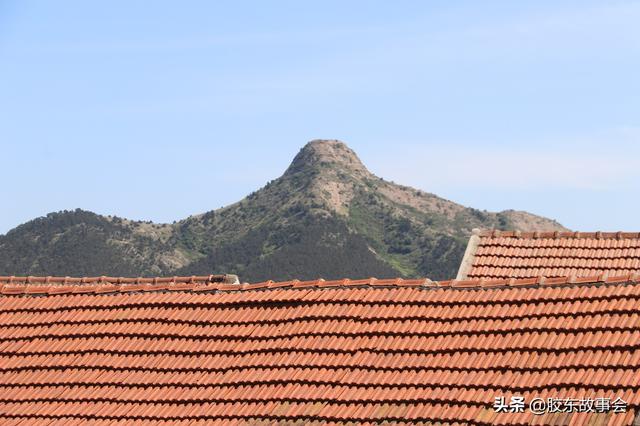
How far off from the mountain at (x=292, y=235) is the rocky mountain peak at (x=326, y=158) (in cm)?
15

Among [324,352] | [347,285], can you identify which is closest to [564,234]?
[347,285]

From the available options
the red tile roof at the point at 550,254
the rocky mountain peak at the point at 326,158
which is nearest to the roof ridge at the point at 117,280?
the red tile roof at the point at 550,254

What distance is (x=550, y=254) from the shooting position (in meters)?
20.4

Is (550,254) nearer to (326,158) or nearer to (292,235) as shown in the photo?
(292,235)

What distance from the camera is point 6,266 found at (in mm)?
72438

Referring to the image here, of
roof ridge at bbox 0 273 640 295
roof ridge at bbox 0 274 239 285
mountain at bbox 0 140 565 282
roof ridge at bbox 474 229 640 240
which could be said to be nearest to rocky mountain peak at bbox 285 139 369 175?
mountain at bbox 0 140 565 282

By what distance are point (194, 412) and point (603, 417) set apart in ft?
14.7

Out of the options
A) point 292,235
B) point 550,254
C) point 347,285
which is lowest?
point 347,285

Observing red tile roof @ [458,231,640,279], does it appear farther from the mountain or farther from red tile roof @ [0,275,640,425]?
the mountain

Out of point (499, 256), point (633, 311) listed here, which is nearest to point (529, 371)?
point (633, 311)

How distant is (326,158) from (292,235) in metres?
20.4

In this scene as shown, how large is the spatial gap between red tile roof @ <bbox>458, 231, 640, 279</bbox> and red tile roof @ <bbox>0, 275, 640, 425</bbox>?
21.3 feet

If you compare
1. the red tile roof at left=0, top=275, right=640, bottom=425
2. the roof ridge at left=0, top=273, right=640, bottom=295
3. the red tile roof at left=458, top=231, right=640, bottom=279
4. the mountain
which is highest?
the mountain

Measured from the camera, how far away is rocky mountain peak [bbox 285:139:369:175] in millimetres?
95750
